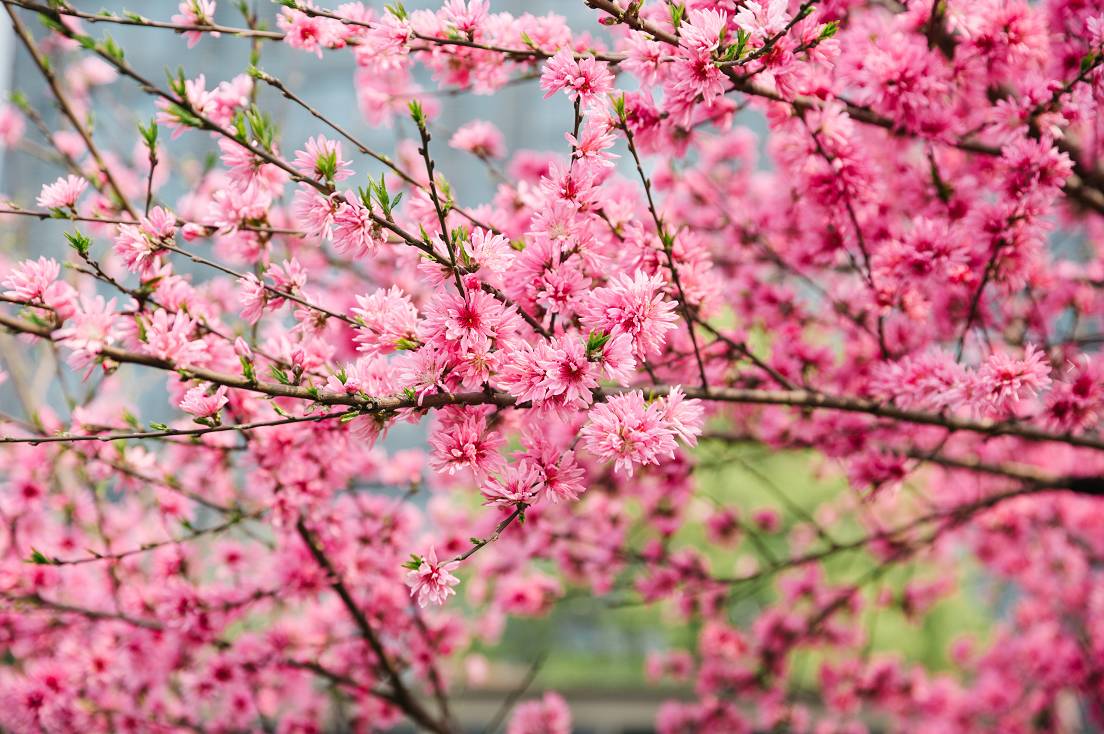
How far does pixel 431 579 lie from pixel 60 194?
135cm

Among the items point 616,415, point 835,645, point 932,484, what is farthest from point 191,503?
point 932,484

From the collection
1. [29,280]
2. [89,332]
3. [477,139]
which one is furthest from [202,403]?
[477,139]

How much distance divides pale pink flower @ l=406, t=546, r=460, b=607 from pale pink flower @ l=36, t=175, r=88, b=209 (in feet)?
4.25

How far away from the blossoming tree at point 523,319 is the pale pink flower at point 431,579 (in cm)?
2

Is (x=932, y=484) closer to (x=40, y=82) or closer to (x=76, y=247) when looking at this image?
(x=76, y=247)

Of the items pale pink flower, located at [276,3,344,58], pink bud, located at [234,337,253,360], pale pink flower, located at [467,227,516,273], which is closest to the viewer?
pale pink flower, located at [467,227,516,273]

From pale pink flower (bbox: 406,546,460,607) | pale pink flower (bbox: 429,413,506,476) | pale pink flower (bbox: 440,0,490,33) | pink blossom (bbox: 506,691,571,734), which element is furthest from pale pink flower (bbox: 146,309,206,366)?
pink blossom (bbox: 506,691,571,734)

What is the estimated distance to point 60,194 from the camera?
1932mm

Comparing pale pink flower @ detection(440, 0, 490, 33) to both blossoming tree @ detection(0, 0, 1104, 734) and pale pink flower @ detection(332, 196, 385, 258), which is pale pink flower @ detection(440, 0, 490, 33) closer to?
blossoming tree @ detection(0, 0, 1104, 734)

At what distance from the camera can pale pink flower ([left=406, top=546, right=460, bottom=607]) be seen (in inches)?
63.7

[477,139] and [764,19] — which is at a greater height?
[477,139]

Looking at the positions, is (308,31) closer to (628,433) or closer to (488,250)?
(488,250)

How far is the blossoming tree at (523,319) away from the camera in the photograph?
175 centimetres

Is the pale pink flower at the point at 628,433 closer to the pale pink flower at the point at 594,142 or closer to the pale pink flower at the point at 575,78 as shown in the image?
the pale pink flower at the point at 594,142
